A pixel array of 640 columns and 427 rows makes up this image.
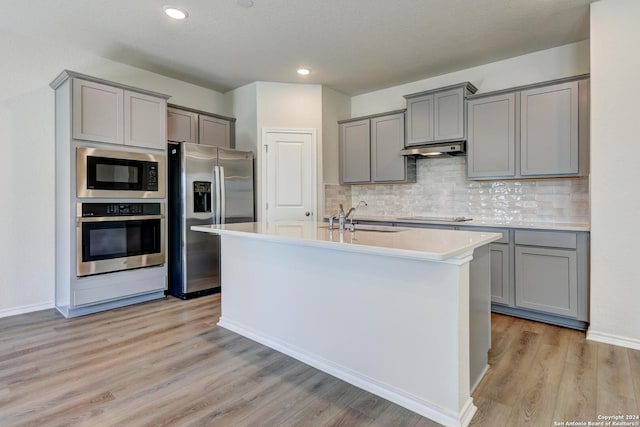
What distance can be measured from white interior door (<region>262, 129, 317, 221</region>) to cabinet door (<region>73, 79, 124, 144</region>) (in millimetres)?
1687

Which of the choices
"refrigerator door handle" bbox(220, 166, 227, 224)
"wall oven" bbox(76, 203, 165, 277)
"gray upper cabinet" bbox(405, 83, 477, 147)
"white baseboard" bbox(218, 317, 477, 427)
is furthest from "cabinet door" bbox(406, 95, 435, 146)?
"wall oven" bbox(76, 203, 165, 277)

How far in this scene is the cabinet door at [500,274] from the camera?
3.20 m

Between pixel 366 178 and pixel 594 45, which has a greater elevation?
pixel 594 45

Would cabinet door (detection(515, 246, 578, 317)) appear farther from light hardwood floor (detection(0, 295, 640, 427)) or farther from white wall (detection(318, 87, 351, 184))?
white wall (detection(318, 87, 351, 184))

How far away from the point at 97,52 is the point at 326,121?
2.72 metres

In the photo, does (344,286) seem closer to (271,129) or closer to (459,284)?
(459,284)

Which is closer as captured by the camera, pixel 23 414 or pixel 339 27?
pixel 23 414

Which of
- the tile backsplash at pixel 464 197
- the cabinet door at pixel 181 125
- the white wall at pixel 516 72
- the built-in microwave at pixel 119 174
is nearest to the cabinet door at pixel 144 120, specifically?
the built-in microwave at pixel 119 174

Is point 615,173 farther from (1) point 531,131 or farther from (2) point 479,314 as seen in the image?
(2) point 479,314

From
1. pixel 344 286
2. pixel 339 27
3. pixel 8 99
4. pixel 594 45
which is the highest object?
pixel 339 27

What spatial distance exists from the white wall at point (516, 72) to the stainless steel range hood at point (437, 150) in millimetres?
770

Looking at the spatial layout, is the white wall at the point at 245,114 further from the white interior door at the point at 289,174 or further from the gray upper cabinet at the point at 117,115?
the gray upper cabinet at the point at 117,115

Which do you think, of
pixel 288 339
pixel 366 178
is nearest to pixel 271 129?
pixel 366 178

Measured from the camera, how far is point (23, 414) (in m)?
1.76
